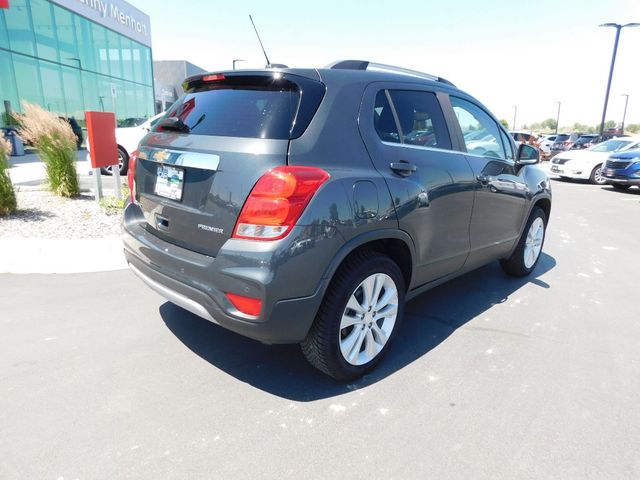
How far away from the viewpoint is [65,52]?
22844 millimetres

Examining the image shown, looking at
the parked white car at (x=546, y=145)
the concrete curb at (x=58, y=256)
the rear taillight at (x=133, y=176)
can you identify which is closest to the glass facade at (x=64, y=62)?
the concrete curb at (x=58, y=256)

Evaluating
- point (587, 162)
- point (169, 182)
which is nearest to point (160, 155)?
point (169, 182)

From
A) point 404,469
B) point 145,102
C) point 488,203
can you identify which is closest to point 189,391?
point 404,469

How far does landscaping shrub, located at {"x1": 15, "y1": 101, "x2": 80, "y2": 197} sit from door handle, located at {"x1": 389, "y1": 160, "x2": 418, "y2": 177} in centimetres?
560

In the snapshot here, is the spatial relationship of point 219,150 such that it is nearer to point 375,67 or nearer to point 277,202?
point 277,202

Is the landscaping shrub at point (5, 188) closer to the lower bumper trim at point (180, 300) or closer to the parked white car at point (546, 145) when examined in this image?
the lower bumper trim at point (180, 300)

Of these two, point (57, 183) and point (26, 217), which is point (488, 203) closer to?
point (26, 217)

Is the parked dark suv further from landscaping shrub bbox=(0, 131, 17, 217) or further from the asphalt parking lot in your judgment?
A: landscaping shrub bbox=(0, 131, 17, 217)

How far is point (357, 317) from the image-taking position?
2686mm

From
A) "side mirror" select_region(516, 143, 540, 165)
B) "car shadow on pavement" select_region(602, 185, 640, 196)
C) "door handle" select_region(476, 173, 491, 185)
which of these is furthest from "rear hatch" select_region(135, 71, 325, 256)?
"car shadow on pavement" select_region(602, 185, 640, 196)

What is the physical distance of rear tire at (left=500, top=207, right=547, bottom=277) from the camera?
4543 mm

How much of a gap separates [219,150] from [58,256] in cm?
326

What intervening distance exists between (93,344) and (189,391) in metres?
0.99

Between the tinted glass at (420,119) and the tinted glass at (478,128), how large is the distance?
0.29 m
